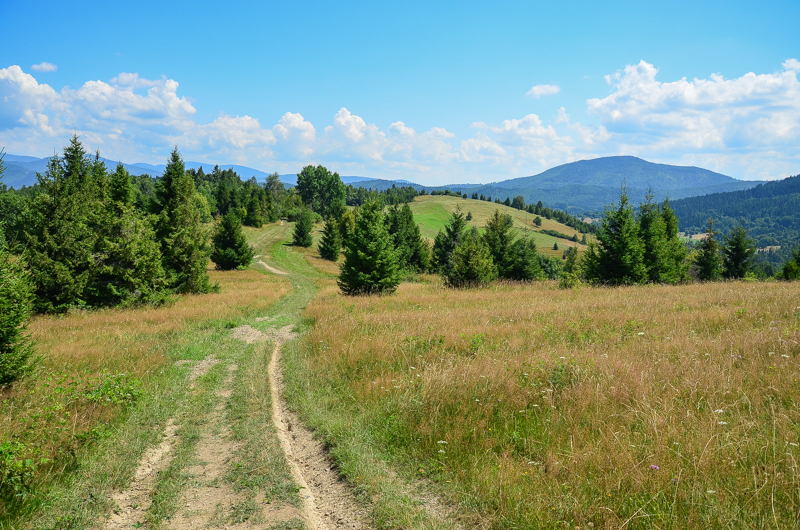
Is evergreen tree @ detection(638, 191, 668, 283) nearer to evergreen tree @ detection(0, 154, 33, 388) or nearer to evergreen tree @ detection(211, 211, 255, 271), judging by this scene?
evergreen tree @ detection(0, 154, 33, 388)

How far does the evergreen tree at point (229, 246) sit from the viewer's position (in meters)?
46.2

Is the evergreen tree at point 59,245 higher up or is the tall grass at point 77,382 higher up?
the evergreen tree at point 59,245

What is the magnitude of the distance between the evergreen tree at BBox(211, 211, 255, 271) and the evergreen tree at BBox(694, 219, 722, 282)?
52.8 metres

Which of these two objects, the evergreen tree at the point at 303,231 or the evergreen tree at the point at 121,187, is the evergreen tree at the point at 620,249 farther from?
the evergreen tree at the point at 303,231

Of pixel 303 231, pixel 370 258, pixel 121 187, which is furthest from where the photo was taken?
pixel 303 231

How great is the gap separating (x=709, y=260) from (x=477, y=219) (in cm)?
11222

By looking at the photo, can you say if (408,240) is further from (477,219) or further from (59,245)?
(477,219)

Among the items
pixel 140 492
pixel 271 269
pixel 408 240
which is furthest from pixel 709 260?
pixel 271 269

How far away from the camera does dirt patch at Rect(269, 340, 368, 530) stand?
4.18 metres

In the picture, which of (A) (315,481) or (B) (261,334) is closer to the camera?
(A) (315,481)

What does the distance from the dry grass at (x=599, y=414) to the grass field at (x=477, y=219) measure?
107 m

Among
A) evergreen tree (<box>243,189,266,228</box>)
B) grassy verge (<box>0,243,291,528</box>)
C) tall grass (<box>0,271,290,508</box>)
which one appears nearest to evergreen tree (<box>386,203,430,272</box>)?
tall grass (<box>0,271,290,508</box>)

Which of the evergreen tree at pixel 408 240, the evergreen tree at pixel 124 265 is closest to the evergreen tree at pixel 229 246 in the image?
the evergreen tree at pixel 408 240

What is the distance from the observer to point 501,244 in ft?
126
